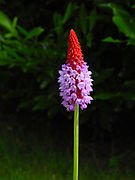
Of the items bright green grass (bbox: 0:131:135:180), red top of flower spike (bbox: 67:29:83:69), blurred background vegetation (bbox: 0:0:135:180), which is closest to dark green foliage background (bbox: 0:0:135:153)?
blurred background vegetation (bbox: 0:0:135:180)

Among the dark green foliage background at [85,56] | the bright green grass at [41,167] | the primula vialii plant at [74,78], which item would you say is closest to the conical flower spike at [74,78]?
the primula vialii plant at [74,78]

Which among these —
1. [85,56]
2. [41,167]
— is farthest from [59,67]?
[41,167]

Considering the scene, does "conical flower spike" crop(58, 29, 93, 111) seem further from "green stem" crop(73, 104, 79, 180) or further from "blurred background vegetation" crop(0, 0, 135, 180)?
"blurred background vegetation" crop(0, 0, 135, 180)

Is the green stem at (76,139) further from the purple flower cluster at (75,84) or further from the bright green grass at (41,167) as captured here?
the bright green grass at (41,167)

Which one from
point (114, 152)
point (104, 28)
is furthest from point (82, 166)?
point (104, 28)

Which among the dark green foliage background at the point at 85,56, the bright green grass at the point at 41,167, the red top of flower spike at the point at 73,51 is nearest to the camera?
the red top of flower spike at the point at 73,51

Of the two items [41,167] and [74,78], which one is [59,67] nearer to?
[41,167]
